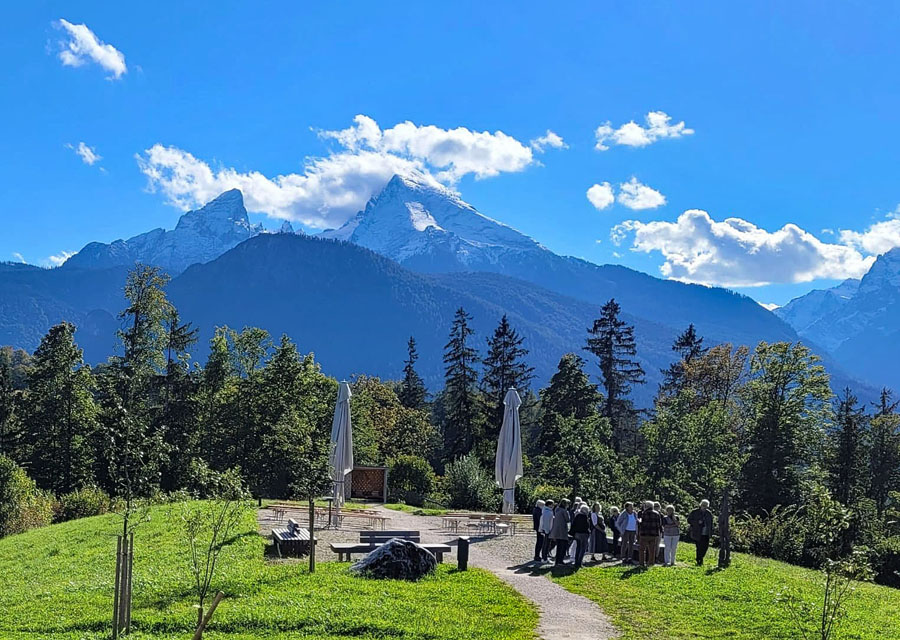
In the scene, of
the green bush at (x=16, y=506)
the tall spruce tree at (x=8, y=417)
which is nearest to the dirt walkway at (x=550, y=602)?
the green bush at (x=16, y=506)

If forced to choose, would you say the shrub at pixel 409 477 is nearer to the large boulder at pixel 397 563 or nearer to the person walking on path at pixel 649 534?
the person walking on path at pixel 649 534

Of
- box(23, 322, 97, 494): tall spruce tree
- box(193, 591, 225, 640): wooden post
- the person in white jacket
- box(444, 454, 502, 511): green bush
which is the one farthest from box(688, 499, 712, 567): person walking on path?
box(23, 322, 97, 494): tall spruce tree

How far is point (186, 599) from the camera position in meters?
12.4

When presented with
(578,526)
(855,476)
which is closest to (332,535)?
(578,526)

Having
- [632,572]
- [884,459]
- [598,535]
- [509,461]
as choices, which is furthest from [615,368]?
[632,572]

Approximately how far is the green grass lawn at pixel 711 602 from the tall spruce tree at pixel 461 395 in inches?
1269

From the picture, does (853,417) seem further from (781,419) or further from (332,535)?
(332,535)

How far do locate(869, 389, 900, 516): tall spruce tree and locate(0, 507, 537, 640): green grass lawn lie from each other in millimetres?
38672

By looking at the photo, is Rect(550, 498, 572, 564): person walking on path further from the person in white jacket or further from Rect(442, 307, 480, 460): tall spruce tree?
Rect(442, 307, 480, 460): tall spruce tree

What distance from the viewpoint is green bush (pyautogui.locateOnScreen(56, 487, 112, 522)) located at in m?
28.5

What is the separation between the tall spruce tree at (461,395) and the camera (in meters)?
49.3

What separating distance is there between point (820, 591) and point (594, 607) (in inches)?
169

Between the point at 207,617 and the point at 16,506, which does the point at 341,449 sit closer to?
the point at 16,506

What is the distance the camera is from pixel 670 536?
16906 millimetres
